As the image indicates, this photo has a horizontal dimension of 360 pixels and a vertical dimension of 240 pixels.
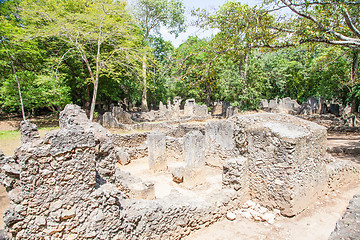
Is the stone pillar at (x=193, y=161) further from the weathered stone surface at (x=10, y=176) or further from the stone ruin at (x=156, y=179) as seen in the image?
the weathered stone surface at (x=10, y=176)

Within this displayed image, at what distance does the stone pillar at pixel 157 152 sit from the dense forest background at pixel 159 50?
3.08 meters

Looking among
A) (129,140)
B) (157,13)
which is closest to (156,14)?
(157,13)

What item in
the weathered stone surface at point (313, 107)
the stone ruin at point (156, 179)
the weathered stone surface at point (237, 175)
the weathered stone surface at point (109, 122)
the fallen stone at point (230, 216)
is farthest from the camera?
the weathered stone surface at point (313, 107)

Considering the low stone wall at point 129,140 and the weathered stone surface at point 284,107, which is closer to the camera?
the low stone wall at point 129,140

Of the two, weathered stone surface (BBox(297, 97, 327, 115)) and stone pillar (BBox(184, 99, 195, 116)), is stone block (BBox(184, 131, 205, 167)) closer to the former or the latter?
stone pillar (BBox(184, 99, 195, 116))

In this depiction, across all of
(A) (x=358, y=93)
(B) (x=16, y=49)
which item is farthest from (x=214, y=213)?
(B) (x=16, y=49)

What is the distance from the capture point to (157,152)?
8984mm

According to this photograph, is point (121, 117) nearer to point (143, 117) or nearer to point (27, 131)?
point (143, 117)

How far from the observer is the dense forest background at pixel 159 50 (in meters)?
9.14

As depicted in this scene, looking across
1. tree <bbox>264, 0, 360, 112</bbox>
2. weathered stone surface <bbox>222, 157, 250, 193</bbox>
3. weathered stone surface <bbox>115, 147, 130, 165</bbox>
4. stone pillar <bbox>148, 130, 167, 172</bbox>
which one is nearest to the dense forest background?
tree <bbox>264, 0, 360, 112</bbox>

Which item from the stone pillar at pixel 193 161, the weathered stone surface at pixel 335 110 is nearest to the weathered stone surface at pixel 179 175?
the stone pillar at pixel 193 161

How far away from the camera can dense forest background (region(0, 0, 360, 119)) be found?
914 cm

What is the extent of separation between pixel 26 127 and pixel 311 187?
7.15 m

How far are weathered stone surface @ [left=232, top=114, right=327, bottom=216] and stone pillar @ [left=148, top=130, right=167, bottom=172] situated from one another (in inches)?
164
